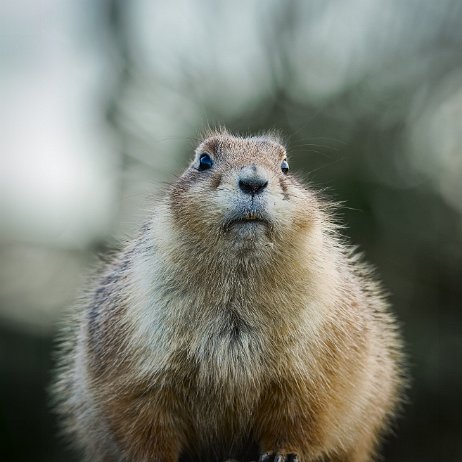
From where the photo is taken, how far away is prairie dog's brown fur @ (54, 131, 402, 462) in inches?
210

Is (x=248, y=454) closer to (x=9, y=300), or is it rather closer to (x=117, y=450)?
(x=117, y=450)

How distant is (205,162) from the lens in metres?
5.79

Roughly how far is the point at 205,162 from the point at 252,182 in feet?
2.61

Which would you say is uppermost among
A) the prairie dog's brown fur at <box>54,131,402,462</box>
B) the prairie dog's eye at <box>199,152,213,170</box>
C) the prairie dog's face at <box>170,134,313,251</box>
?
the prairie dog's eye at <box>199,152,213,170</box>

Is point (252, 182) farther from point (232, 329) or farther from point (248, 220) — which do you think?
point (232, 329)

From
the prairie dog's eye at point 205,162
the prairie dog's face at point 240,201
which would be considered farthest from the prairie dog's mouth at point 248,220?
the prairie dog's eye at point 205,162

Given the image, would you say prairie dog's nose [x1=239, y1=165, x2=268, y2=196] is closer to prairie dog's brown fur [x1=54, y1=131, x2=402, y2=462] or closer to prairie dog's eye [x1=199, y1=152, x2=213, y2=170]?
prairie dog's brown fur [x1=54, y1=131, x2=402, y2=462]

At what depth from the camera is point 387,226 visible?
51.1ft

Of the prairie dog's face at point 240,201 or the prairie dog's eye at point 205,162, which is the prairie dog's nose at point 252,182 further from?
the prairie dog's eye at point 205,162

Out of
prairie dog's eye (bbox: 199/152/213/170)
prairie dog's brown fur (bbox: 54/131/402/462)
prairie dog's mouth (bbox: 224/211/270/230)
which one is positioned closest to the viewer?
prairie dog's mouth (bbox: 224/211/270/230)

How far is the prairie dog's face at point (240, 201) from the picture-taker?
5.09 m

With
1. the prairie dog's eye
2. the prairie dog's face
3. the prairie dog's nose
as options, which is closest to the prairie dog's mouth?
the prairie dog's face

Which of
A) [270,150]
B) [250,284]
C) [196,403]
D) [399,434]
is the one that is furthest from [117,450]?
[399,434]

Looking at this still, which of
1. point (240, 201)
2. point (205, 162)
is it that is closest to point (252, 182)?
point (240, 201)
